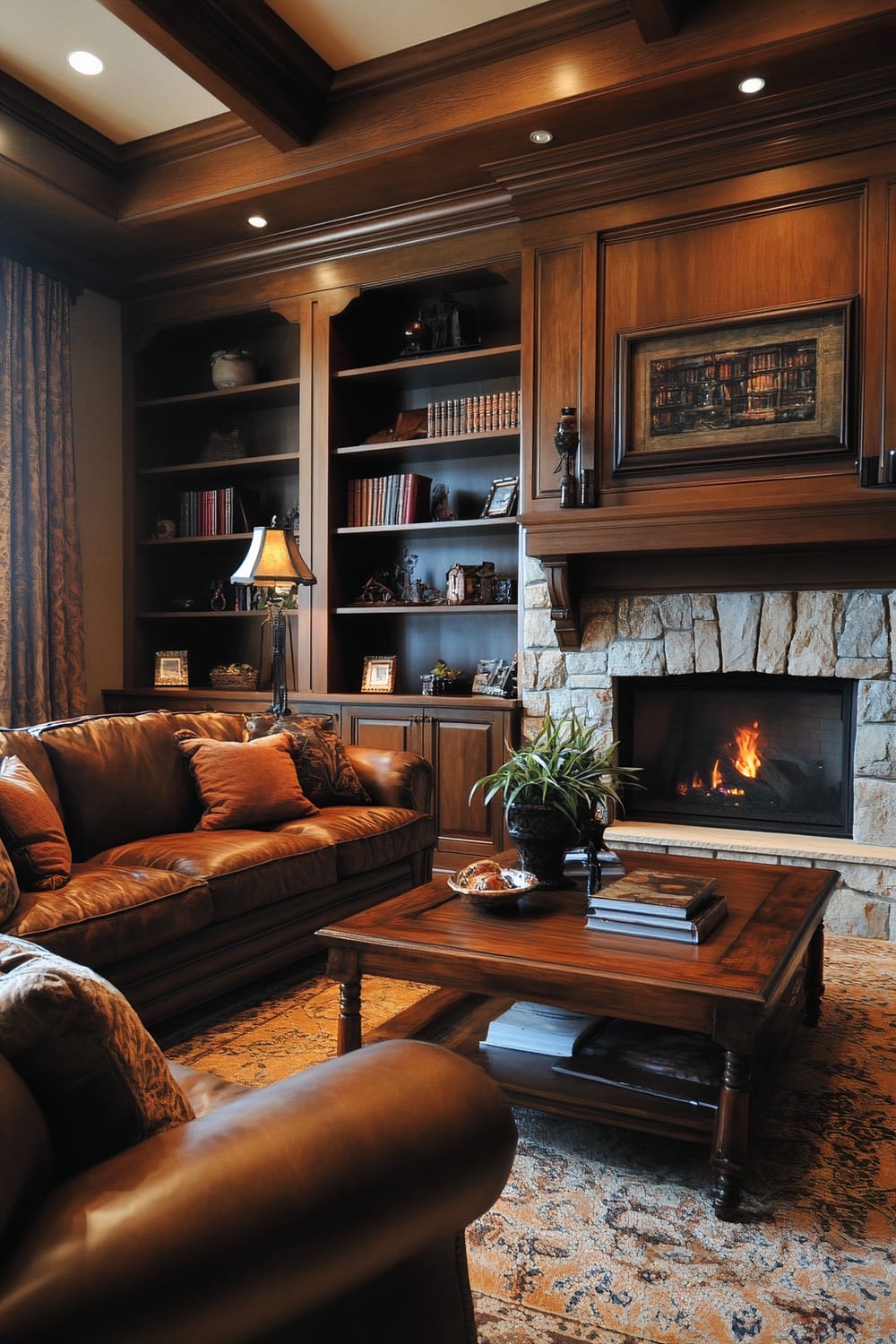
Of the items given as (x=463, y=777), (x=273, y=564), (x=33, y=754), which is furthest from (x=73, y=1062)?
(x=463, y=777)

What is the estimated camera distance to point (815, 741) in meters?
3.82

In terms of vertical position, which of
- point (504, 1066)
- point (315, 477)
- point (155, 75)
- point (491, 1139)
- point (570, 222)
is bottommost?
point (504, 1066)

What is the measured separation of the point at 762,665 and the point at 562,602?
0.82 m

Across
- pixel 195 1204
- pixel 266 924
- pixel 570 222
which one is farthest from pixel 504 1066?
pixel 570 222

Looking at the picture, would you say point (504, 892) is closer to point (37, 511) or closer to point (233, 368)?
point (37, 511)

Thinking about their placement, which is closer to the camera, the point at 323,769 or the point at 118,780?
the point at 118,780

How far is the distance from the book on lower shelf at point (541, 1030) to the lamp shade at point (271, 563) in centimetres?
207

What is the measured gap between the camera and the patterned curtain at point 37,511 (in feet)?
14.4

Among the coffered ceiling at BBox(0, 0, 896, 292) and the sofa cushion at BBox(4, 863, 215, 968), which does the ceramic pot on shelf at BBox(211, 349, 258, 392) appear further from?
the sofa cushion at BBox(4, 863, 215, 968)

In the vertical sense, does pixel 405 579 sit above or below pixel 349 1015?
above

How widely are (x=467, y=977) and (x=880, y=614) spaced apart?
7.91ft

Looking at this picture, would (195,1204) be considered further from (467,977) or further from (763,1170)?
(763,1170)

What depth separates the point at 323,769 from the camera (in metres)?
3.35

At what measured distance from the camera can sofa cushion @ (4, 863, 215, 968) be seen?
2.04 m
